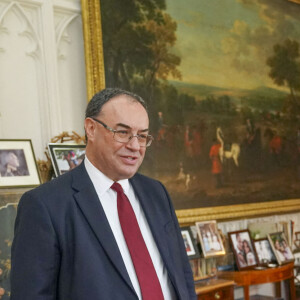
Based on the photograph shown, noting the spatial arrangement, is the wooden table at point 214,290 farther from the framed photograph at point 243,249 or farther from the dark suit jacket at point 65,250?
the dark suit jacket at point 65,250

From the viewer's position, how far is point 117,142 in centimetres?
248

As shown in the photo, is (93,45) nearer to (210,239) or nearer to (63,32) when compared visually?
(63,32)

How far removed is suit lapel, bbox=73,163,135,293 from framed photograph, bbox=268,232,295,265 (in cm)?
484

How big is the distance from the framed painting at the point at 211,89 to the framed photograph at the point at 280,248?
37 centimetres

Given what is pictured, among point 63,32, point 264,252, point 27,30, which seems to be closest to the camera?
point 27,30

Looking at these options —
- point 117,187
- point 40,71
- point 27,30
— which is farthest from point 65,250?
point 27,30

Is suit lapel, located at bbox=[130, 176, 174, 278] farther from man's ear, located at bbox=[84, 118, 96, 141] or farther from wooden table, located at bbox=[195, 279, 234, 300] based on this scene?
wooden table, located at bbox=[195, 279, 234, 300]

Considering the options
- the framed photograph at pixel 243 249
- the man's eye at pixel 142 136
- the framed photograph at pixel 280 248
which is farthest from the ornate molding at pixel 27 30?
the framed photograph at pixel 280 248

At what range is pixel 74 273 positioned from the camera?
2.29 m

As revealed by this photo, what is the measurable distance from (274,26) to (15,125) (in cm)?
461

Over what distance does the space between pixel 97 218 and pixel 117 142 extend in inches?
15.1

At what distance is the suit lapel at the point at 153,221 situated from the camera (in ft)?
8.54

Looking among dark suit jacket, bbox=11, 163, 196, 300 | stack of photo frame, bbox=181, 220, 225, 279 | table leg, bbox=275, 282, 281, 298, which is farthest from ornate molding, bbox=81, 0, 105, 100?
table leg, bbox=275, 282, 281, 298

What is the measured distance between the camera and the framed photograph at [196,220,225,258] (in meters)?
6.03
